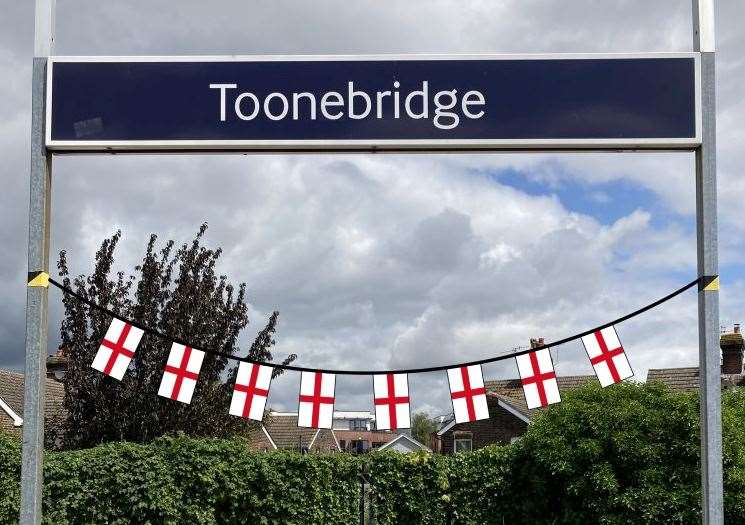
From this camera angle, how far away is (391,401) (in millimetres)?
7078

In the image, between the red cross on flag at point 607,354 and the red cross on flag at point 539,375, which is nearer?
the red cross on flag at point 607,354

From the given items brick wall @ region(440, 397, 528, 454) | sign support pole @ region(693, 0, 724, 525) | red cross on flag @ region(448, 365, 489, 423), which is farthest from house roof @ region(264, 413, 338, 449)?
sign support pole @ region(693, 0, 724, 525)

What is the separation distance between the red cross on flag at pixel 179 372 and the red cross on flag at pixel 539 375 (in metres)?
2.43

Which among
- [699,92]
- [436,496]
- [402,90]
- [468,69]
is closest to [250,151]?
[402,90]

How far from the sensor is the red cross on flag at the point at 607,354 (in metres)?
6.61

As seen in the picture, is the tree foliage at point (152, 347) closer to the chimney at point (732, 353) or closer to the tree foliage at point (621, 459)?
the tree foliage at point (621, 459)

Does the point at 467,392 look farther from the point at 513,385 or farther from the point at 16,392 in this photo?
the point at 513,385

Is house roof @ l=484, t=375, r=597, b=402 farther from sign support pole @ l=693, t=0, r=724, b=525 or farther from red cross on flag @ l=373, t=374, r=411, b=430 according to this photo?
sign support pole @ l=693, t=0, r=724, b=525

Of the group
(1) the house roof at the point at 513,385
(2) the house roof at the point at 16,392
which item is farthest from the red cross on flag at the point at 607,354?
(1) the house roof at the point at 513,385

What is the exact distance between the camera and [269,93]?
547 centimetres

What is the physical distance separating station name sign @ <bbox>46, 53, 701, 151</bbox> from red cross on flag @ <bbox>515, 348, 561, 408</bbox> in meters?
2.13

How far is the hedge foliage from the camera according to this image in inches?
476

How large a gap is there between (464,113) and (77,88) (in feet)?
7.42

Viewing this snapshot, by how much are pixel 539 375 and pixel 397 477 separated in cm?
666
